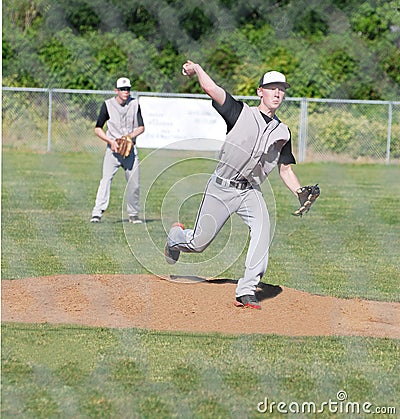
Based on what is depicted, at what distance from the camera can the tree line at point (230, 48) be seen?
22109 mm

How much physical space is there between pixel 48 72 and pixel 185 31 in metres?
3.76

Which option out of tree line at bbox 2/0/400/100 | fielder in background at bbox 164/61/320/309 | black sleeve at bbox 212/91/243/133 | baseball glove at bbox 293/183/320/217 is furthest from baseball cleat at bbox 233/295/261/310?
tree line at bbox 2/0/400/100

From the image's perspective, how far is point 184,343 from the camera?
559 cm

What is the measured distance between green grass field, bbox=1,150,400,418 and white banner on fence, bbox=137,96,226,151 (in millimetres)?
8199

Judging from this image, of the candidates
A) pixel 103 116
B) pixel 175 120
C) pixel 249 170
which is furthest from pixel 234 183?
pixel 175 120

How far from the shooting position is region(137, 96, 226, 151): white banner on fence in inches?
920

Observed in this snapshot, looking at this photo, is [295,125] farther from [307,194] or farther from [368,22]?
[307,194]

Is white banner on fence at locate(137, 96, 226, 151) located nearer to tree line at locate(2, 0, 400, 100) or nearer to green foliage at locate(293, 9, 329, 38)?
tree line at locate(2, 0, 400, 100)

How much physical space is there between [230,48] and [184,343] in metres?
19.7

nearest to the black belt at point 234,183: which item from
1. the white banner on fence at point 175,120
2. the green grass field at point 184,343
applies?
the green grass field at point 184,343

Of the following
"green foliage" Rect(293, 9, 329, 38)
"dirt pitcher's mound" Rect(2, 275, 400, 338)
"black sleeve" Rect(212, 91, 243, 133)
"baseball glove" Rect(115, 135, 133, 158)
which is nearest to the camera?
"dirt pitcher's mound" Rect(2, 275, 400, 338)

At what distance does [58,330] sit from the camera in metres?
5.79

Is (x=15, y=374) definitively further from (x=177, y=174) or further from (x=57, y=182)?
(x=177, y=174)

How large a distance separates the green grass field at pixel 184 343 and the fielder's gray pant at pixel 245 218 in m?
0.77
